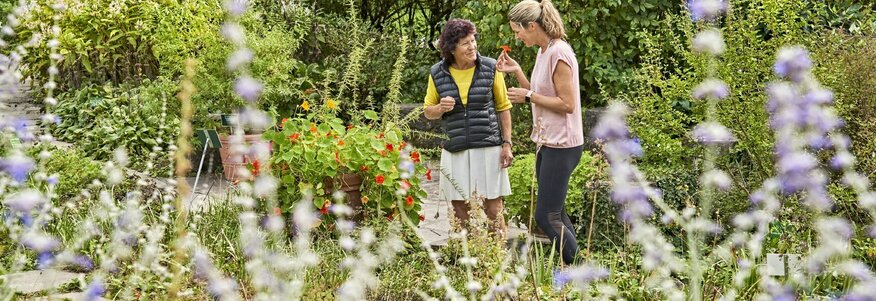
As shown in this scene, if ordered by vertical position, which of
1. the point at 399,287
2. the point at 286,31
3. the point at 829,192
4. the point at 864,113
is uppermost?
the point at 286,31

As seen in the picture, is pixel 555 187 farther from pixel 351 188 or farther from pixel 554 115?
pixel 351 188

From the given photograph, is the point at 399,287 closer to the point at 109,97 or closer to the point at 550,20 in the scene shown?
the point at 550,20

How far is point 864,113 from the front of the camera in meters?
5.34

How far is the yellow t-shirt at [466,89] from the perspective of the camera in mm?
4852

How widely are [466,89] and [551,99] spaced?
2.21ft

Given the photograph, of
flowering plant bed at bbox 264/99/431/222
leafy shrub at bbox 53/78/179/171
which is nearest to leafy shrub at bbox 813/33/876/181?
flowering plant bed at bbox 264/99/431/222

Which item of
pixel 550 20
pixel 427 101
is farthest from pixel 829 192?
pixel 427 101

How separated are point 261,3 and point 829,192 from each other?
6.48m

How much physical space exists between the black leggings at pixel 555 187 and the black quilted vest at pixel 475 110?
392mm

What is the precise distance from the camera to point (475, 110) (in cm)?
484

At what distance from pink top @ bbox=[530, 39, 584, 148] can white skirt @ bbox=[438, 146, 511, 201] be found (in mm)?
551

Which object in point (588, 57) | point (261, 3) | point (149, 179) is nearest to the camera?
point (149, 179)

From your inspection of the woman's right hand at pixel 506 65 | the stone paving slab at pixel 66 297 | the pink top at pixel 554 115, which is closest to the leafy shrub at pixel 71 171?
the stone paving slab at pixel 66 297

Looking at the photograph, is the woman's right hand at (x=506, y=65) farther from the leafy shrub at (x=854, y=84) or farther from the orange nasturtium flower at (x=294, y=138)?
the leafy shrub at (x=854, y=84)
